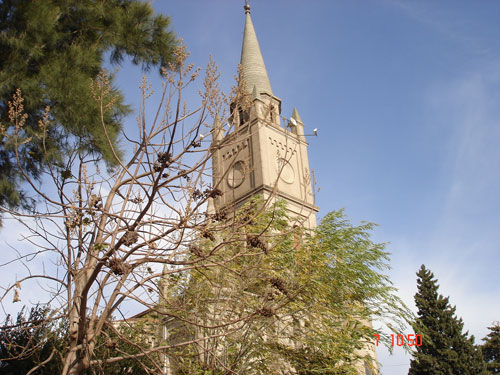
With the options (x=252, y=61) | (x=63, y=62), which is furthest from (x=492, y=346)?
(x=63, y=62)

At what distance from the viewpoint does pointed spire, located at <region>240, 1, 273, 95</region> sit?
39.8m

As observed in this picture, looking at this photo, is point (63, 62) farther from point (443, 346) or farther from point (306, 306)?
point (443, 346)

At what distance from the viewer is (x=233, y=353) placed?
10617 mm

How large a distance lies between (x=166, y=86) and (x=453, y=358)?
30.7 m

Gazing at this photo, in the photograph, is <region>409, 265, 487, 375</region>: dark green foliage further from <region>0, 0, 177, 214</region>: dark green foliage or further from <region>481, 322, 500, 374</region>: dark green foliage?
<region>0, 0, 177, 214</region>: dark green foliage

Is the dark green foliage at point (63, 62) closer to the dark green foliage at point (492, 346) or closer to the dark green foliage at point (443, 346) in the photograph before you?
the dark green foliage at point (443, 346)

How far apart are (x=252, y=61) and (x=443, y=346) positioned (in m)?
26.8

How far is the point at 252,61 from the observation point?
138 ft

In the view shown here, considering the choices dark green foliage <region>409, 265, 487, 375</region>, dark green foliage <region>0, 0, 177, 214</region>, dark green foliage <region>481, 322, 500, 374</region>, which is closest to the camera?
dark green foliage <region>0, 0, 177, 214</region>

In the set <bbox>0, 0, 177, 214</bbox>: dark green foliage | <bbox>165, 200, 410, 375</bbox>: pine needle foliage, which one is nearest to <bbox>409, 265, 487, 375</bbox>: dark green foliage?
<bbox>165, 200, 410, 375</bbox>: pine needle foliage

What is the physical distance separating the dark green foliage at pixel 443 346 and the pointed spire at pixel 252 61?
19835 millimetres

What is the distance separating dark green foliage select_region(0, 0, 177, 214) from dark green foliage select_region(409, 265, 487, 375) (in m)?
25.3

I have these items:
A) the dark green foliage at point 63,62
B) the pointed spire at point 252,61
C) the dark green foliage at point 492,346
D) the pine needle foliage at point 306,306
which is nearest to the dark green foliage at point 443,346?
the dark green foliage at point 492,346

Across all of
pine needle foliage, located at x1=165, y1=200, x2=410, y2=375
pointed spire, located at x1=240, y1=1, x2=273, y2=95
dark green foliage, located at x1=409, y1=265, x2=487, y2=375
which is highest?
pointed spire, located at x1=240, y1=1, x2=273, y2=95
